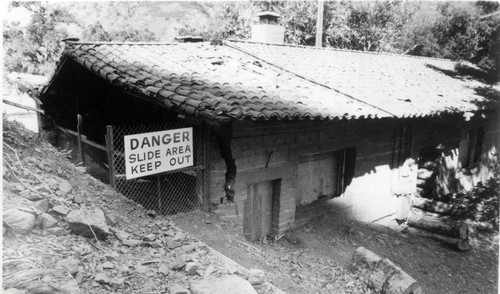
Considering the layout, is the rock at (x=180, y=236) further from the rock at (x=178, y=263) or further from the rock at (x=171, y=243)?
the rock at (x=178, y=263)

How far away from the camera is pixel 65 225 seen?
4.32m

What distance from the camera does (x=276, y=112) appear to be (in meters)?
5.60

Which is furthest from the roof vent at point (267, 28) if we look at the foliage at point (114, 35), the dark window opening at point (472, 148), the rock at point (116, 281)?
the foliage at point (114, 35)

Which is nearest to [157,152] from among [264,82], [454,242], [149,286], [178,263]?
[178,263]

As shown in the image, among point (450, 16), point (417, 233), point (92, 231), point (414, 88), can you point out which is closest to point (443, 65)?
point (450, 16)

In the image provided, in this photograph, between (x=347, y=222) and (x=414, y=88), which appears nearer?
(x=347, y=222)

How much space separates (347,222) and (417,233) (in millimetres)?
1926

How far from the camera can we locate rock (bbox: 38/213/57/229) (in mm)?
4129

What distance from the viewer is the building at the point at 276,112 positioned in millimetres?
5996

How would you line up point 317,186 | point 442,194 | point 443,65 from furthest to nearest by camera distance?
1. point 443,65
2. point 442,194
3. point 317,186

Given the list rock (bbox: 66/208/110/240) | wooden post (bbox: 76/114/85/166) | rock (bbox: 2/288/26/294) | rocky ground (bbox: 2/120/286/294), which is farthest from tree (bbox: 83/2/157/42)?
rock (bbox: 2/288/26/294)

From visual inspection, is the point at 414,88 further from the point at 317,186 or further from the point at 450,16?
the point at 450,16

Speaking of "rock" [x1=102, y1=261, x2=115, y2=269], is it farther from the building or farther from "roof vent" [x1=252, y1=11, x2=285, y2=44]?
"roof vent" [x1=252, y1=11, x2=285, y2=44]

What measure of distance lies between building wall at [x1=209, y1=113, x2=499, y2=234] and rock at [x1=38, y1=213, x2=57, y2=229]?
245 cm
